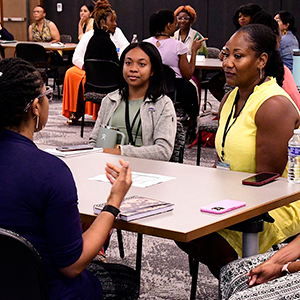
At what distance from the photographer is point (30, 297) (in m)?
1.36

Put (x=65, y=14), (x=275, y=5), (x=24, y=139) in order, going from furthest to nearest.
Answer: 1. (x=65, y=14)
2. (x=275, y=5)
3. (x=24, y=139)

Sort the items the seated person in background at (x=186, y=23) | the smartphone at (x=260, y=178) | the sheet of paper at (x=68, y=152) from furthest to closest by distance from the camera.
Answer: the seated person in background at (x=186, y=23) < the sheet of paper at (x=68, y=152) < the smartphone at (x=260, y=178)

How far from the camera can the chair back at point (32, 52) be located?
8289mm

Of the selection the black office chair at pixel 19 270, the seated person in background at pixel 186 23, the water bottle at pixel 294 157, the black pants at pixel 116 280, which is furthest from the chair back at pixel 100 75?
the black office chair at pixel 19 270

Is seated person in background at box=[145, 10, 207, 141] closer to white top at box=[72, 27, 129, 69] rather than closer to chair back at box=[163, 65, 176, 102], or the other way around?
chair back at box=[163, 65, 176, 102]

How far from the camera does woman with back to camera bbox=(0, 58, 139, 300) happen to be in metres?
1.39

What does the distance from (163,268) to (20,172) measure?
1.87 meters

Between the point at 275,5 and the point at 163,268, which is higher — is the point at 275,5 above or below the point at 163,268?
above

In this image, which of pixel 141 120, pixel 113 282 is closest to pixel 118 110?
pixel 141 120

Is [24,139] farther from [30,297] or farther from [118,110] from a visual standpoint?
[118,110]

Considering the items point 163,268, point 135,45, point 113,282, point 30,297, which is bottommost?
point 163,268

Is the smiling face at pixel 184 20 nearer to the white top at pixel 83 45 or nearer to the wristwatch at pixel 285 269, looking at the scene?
the white top at pixel 83 45

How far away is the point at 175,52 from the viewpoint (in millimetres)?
5879

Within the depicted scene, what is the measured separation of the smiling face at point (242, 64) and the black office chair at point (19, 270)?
1489 mm
